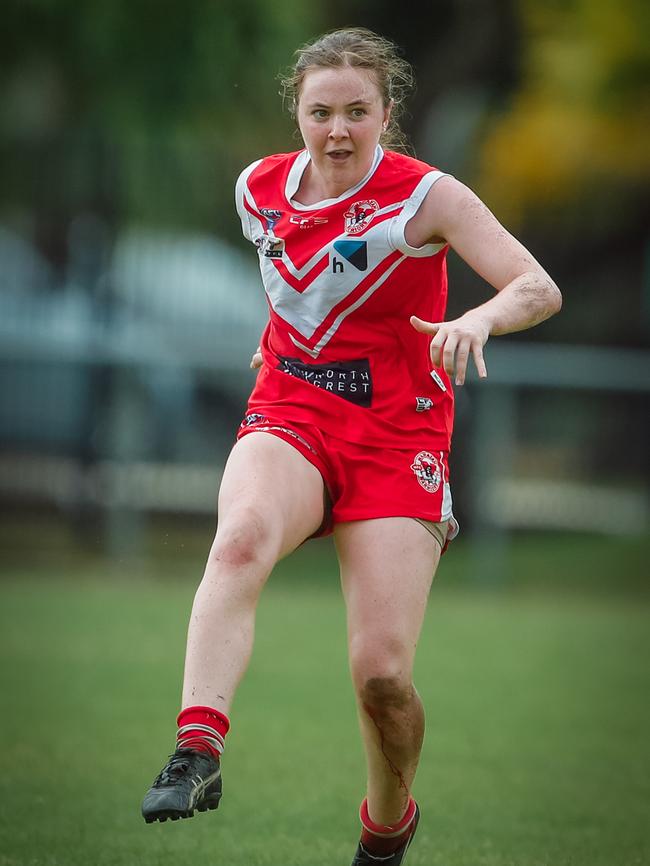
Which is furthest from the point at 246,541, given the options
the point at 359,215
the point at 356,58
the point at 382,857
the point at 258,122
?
the point at 258,122

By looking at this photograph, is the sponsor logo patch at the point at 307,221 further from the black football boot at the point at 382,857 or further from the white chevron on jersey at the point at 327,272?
the black football boot at the point at 382,857

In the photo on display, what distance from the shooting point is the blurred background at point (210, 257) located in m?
12.6

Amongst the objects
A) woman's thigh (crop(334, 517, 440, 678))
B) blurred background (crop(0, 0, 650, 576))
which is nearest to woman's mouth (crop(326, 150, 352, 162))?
woman's thigh (crop(334, 517, 440, 678))

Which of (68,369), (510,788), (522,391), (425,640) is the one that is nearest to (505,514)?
(522,391)

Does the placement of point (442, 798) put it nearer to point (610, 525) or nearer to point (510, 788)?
point (510, 788)

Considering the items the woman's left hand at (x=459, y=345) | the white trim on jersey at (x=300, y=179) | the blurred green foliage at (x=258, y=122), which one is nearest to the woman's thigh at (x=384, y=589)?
the woman's left hand at (x=459, y=345)

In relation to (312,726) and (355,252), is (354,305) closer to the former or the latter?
(355,252)

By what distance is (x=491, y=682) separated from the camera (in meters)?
8.41

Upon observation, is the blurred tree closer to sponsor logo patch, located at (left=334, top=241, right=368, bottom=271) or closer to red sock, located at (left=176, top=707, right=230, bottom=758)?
sponsor logo patch, located at (left=334, top=241, right=368, bottom=271)

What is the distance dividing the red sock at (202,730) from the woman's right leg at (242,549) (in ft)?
0.09

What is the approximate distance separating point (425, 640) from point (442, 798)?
3858 millimetres

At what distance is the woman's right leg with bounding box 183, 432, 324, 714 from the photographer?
3.79 meters

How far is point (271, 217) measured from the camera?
4.48 metres

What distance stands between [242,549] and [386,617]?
0.55 m
